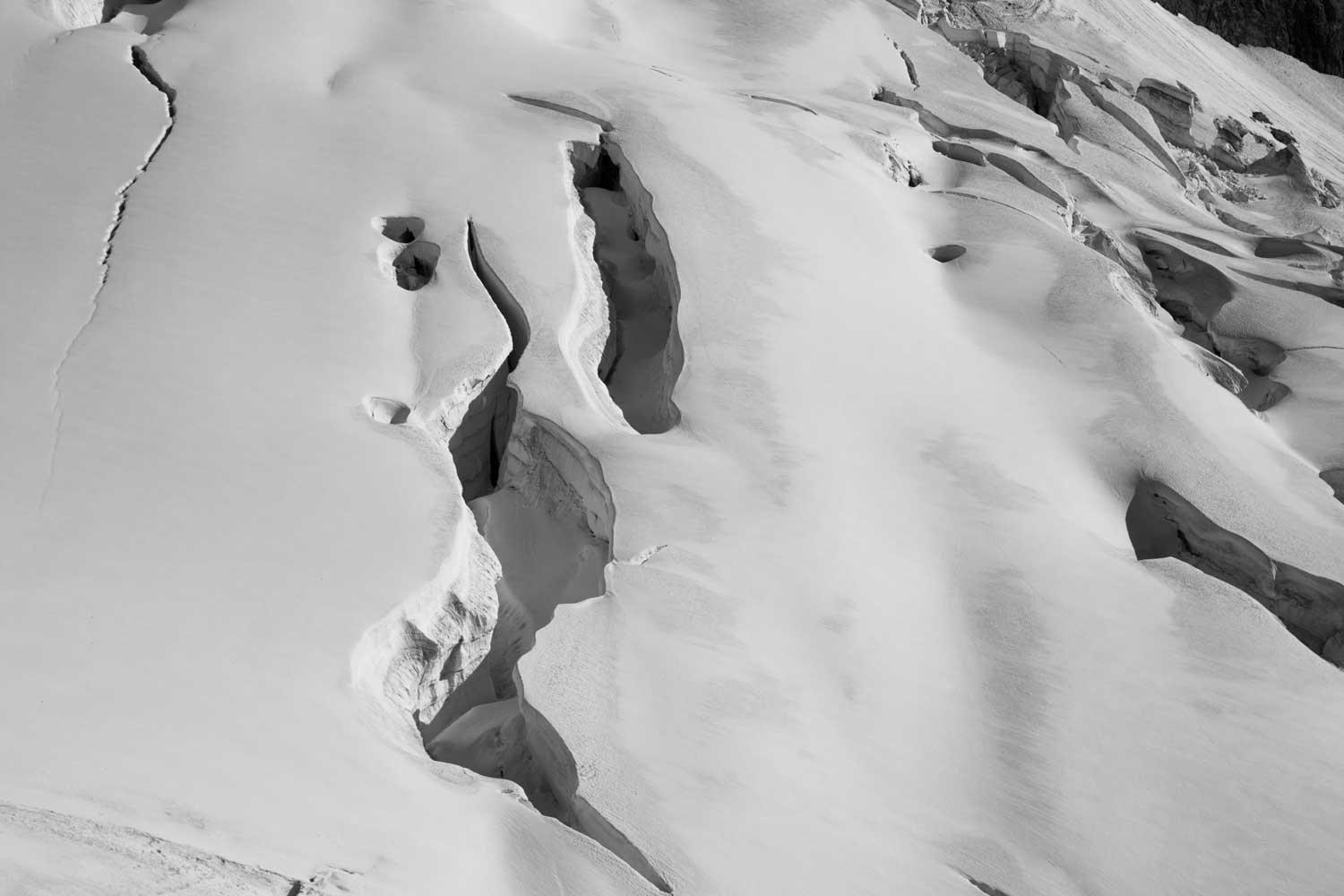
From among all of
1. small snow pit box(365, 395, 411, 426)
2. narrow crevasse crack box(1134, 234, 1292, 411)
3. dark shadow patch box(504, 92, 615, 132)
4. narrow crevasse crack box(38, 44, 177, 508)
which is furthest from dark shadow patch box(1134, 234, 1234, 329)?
narrow crevasse crack box(38, 44, 177, 508)

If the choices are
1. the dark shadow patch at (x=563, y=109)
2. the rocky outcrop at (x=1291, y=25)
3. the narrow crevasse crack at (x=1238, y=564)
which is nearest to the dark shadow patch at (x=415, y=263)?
the dark shadow patch at (x=563, y=109)

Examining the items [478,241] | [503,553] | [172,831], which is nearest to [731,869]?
[172,831]

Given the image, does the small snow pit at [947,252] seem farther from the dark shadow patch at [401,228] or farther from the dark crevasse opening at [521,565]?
the dark shadow patch at [401,228]

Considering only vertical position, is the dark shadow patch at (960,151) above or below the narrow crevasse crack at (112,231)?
above

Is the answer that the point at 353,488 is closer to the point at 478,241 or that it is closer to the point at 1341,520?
the point at 478,241

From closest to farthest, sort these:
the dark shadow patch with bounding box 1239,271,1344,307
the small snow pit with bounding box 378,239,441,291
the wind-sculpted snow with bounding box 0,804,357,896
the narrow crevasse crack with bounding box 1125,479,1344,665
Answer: the wind-sculpted snow with bounding box 0,804,357,896, the narrow crevasse crack with bounding box 1125,479,1344,665, the small snow pit with bounding box 378,239,441,291, the dark shadow patch with bounding box 1239,271,1344,307

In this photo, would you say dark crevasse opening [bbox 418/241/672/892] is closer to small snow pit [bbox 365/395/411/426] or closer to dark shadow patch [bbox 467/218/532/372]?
dark shadow patch [bbox 467/218/532/372]
